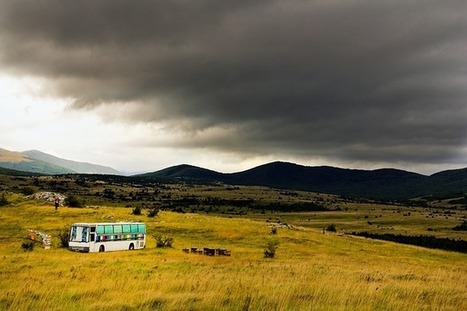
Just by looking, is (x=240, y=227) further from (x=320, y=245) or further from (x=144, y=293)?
(x=144, y=293)

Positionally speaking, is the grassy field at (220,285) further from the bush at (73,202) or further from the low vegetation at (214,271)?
the bush at (73,202)

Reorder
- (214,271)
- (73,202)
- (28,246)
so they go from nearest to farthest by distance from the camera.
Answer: (214,271), (28,246), (73,202)

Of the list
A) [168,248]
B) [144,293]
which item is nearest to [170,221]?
[168,248]

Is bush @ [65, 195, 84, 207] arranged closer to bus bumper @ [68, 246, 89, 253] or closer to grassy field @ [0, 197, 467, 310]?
grassy field @ [0, 197, 467, 310]

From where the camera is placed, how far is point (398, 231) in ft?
490

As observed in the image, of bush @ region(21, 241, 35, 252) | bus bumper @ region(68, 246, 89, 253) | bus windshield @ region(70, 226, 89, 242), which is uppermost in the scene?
bus windshield @ region(70, 226, 89, 242)

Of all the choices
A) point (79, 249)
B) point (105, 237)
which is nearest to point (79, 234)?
point (79, 249)

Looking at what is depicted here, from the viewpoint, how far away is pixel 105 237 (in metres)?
54.5

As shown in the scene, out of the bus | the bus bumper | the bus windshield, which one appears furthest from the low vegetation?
the bus windshield

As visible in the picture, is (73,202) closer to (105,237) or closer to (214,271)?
(105,237)

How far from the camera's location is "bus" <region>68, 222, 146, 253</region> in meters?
52.5

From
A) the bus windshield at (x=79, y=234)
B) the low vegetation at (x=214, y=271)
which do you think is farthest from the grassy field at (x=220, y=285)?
the bus windshield at (x=79, y=234)

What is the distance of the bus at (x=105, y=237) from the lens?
52.5 meters

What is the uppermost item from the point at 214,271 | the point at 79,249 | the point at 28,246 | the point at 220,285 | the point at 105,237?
the point at 220,285
